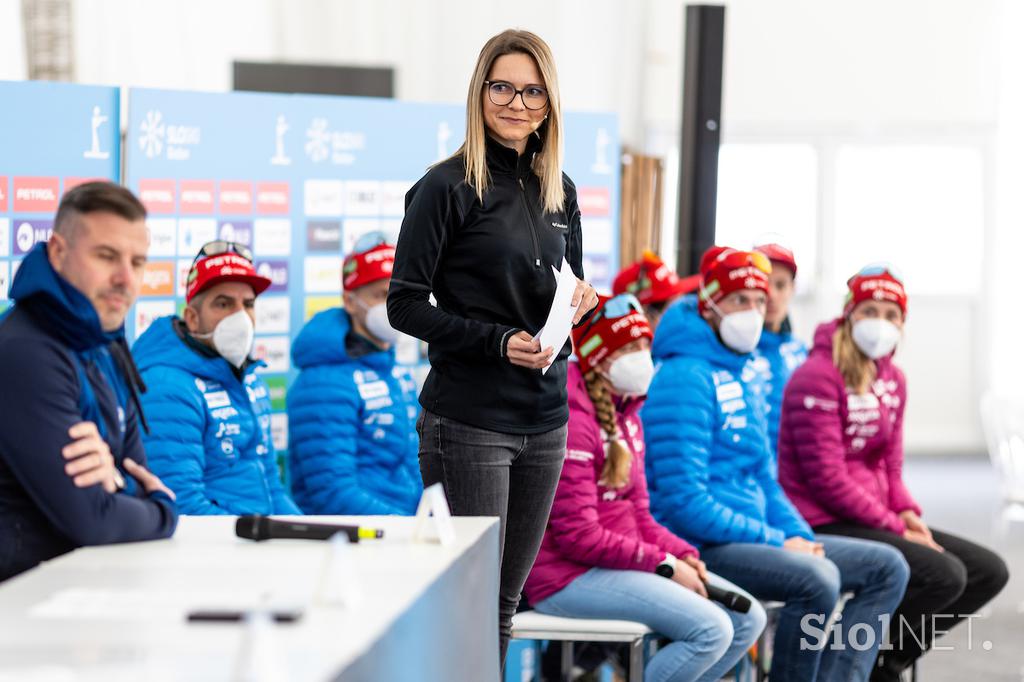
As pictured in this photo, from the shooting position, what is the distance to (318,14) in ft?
29.5

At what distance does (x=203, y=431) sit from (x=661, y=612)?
3.99ft

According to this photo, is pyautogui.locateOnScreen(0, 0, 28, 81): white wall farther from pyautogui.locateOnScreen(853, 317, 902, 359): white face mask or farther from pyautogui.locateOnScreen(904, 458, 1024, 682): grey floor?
pyautogui.locateOnScreen(904, 458, 1024, 682): grey floor

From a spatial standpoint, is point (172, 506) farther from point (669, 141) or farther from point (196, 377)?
point (669, 141)

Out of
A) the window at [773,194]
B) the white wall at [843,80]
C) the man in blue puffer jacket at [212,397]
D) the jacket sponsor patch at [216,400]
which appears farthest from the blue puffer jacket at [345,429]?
the window at [773,194]

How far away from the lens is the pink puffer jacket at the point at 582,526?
3.11 m

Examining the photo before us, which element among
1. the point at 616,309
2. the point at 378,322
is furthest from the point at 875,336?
the point at 378,322

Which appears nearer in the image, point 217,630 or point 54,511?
point 217,630

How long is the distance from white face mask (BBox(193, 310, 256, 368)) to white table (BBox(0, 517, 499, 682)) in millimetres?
1108

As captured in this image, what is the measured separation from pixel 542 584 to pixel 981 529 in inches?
180

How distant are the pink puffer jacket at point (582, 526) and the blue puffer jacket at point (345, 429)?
0.63 meters

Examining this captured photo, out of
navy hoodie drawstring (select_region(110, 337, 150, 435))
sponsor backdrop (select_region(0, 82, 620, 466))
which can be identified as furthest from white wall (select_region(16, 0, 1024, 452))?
navy hoodie drawstring (select_region(110, 337, 150, 435))

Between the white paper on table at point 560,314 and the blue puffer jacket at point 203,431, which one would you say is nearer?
the white paper on table at point 560,314

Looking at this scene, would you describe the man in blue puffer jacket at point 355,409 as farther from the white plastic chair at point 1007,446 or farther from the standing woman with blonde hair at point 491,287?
the white plastic chair at point 1007,446

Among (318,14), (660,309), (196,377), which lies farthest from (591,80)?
(196,377)
